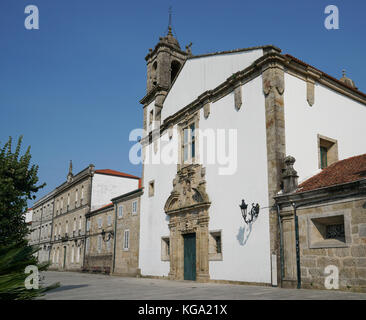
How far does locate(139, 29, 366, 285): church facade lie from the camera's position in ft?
45.4

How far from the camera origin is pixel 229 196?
15508 mm

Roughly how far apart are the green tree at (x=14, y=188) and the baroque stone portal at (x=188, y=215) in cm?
752

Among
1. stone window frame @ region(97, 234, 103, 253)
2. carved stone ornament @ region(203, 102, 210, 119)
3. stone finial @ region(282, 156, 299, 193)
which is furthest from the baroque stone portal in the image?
stone window frame @ region(97, 234, 103, 253)

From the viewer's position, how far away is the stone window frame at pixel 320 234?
415 inches

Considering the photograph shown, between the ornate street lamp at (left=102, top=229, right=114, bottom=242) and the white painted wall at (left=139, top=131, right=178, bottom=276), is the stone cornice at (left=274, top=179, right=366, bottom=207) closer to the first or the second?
the white painted wall at (left=139, top=131, right=178, bottom=276)

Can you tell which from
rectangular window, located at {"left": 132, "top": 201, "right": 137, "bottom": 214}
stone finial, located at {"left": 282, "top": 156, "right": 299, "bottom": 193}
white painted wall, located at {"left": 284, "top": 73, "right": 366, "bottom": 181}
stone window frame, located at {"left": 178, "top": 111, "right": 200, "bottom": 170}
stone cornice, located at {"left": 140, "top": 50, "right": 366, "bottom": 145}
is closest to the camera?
stone finial, located at {"left": 282, "top": 156, "right": 299, "bottom": 193}

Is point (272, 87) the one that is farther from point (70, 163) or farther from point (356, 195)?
point (70, 163)

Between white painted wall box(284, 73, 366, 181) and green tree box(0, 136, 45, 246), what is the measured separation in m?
9.13

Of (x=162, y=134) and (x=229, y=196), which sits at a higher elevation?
(x=162, y=134)

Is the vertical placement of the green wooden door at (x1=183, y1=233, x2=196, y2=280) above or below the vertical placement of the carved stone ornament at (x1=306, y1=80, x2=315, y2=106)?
below

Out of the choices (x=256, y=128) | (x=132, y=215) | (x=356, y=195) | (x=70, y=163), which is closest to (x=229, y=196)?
(x=256, y=128)

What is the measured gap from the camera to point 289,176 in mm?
12656

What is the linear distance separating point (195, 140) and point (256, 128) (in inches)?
175

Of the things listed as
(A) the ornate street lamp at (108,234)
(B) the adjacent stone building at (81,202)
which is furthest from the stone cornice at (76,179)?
(A) the ornate street lamp at (108,234)
